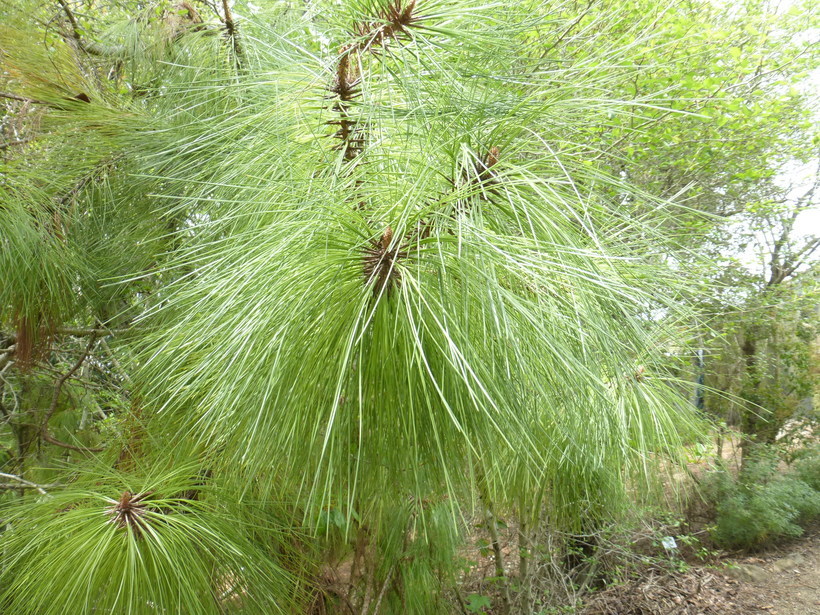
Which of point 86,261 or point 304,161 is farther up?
point 304,161

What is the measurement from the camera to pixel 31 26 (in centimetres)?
117


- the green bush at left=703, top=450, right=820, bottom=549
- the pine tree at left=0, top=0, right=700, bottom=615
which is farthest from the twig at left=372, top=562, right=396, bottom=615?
the green bush at left=703, top=450, right=820, bottom=549

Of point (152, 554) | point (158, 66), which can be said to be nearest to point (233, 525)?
point (152, 554)

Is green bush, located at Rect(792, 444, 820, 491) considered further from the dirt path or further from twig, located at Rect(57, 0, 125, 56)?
twig, located at Rect(57, 0, 125, 56)

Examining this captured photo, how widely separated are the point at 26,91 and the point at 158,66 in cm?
30

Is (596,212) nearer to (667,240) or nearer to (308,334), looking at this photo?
(667,240)

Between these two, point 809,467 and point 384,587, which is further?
point 809,467

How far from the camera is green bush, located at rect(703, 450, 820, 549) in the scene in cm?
297

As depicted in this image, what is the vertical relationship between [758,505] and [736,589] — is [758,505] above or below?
above

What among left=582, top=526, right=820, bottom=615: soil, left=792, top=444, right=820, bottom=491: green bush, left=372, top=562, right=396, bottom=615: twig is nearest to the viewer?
left=372, top=562, right=396, bottom=615: twig

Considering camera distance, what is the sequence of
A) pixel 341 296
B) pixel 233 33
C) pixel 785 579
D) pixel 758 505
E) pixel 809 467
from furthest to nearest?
pixel 809 467 → pixel 758 505 → pixel 785 579 → pixel 233 33 → pixel 341 296

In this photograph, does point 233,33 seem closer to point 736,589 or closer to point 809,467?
point 736,589

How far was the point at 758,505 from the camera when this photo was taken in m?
2.98

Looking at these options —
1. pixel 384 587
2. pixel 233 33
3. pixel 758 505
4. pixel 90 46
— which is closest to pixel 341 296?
pixel 384 587
